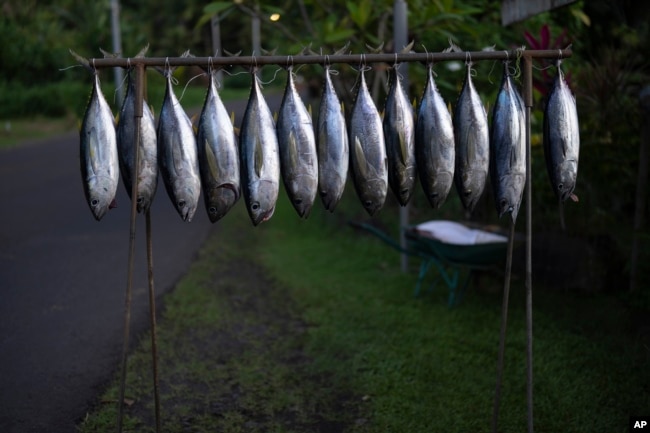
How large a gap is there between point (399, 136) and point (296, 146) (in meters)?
0.50

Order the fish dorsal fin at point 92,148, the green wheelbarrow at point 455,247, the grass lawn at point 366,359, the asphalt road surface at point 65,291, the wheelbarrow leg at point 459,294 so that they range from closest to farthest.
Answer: the fish dorsal fin at point 92,148 < the grass lawn at point 366,359 < the asphalt road surface at point 65,291 < the green wheelbarrow at point 455,247 < the wheelbarrow leg at point 459,294

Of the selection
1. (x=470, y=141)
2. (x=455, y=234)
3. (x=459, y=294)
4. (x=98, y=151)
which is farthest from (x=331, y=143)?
(x=459, y=294)

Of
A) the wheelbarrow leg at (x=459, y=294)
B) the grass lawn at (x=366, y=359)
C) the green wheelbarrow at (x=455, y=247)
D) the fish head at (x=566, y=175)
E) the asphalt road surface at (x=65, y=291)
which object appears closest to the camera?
the fish head at (x=566, y=175)

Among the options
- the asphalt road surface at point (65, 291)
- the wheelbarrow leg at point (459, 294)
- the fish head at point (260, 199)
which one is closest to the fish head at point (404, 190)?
the fish head at point (260, 199)

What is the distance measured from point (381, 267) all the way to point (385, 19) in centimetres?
282

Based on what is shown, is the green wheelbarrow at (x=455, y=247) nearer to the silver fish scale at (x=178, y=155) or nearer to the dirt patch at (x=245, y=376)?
the dirt patch at (x=245, y=376)

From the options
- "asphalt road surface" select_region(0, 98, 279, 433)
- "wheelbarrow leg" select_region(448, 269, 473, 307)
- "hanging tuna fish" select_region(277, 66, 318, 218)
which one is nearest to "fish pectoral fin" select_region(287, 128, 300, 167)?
"hanging tuna fish" select_region(277, 66, 318, 218)

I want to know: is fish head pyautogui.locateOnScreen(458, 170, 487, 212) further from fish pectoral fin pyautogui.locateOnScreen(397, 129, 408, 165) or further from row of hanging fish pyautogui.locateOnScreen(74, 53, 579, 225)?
fish pectoral fin pyautogui.locateOnScreen(397, 129, 408, 165)

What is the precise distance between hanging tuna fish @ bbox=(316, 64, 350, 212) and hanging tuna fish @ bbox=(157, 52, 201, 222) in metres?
0.59

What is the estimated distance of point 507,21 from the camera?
6051 millimetres

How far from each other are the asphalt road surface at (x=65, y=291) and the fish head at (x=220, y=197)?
1716 millimetres

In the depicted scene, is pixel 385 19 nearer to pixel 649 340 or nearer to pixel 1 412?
pixel 649 340

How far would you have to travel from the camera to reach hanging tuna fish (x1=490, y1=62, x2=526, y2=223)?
3.66 metres

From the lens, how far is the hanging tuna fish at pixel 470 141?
3.64 m
